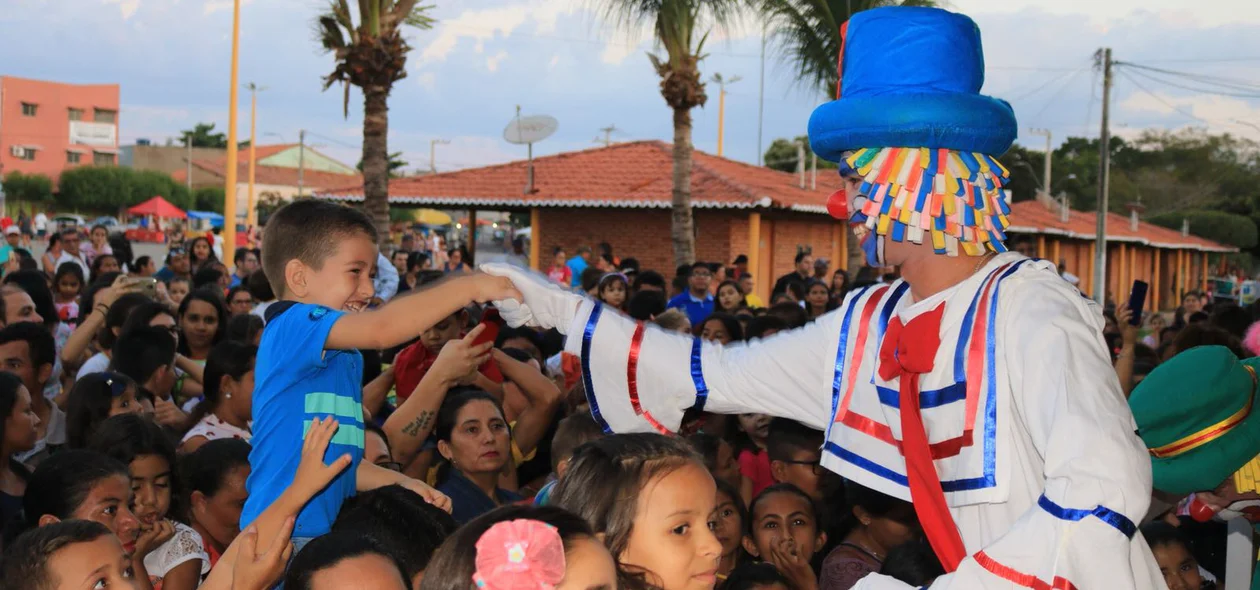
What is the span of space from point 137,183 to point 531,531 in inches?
2486

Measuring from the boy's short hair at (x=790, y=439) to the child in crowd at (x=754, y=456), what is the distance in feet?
0.84

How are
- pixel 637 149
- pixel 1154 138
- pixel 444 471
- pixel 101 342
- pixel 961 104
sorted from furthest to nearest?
pixel 1154 138 < pixel 637 149 < pixel 101 342 < pixel 444 471 < pixel 961 104

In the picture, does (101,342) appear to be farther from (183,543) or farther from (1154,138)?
(1154,138)

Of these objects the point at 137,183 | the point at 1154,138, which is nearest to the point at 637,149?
the point at 137,183

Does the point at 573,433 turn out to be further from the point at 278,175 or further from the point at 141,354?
the point at 278,175

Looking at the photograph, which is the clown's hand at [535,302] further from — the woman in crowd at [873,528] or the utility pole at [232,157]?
the utility pole at [232,157]

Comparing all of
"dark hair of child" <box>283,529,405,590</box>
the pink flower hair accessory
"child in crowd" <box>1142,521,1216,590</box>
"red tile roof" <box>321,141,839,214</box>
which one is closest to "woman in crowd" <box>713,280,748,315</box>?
"child in crowd" <box>1142,521,1216,590</box>

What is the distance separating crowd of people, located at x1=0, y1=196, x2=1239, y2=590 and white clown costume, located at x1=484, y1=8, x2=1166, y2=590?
283 millimetres

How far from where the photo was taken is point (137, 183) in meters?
59.6

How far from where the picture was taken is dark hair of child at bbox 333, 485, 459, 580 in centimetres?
337

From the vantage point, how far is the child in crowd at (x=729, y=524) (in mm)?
4574

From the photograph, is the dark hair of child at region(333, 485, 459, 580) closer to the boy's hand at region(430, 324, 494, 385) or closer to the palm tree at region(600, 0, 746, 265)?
the boy's hand at region(430, 324, 494, 385)

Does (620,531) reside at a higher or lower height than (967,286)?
lower

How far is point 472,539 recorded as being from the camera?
2.24m
